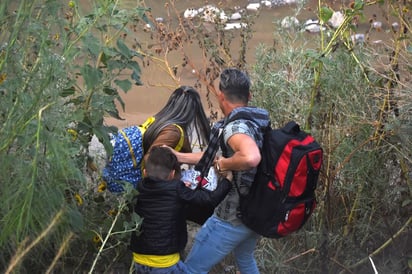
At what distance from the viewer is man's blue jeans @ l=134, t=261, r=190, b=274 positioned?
154 inches

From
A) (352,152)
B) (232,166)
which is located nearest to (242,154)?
(232,166)

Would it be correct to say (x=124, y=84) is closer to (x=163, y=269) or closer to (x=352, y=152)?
(x=163, y=269)

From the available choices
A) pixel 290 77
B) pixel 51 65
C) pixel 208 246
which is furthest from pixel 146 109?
pixel 51 65

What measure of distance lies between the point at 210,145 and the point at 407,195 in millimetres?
1347

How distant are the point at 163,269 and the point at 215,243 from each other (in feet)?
1.01

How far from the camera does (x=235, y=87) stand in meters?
3.86

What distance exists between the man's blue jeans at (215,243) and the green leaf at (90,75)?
0.98 meters

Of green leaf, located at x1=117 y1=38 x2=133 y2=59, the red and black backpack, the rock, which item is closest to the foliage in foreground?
green leaf, located at x1=117 y1=38 x2=133 y2=59

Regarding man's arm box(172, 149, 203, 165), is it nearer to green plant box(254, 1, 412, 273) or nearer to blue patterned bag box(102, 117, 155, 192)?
blue patterned bag box(102, 117, 155, 192)

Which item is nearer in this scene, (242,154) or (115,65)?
(242,154)

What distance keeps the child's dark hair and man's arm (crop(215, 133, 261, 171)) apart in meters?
0.34

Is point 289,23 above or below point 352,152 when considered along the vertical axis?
above

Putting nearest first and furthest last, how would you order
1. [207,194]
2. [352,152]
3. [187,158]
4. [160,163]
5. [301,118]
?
[207,194]
[160,163]
[187,158]
[352,152]
[301,118]

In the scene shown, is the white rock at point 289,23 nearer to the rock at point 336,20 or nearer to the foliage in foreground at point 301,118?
the foliage in foreground at point 301,118
